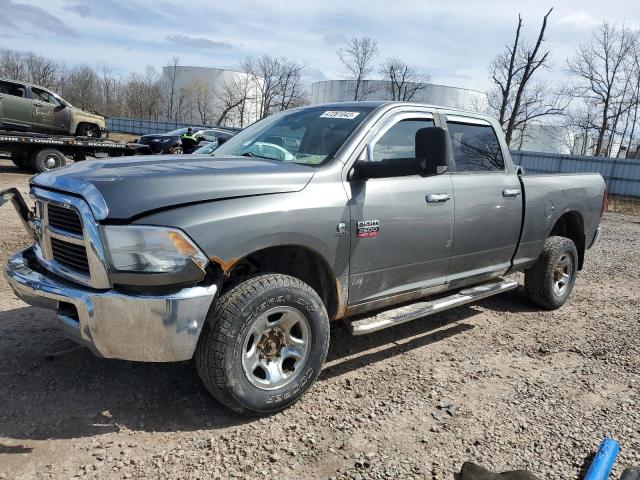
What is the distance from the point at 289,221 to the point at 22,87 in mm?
16400

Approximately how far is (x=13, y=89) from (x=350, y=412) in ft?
54.9

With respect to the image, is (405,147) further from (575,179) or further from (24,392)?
(24,392)

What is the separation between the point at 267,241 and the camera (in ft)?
9.80

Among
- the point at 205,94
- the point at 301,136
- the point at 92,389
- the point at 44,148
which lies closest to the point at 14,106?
the point at 44,148

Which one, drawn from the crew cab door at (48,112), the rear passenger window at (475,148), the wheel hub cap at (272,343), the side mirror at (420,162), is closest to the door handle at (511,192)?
the rear passenger window at (475,148)

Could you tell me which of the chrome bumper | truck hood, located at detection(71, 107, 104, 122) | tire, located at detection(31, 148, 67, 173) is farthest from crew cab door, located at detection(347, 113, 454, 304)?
truck hood, located at detection(71, 107, 104, 122)

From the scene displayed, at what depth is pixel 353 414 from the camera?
3.27m

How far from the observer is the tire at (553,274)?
5465 mm

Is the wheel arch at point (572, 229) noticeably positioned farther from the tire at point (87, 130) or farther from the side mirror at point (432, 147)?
the tire at point (87, 130)

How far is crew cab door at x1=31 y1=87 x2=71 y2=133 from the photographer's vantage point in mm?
16328

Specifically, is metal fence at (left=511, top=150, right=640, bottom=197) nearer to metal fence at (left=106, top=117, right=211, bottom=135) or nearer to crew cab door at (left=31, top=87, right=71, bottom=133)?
crew cab door at (left=31, top=87, right=71, bottom=133)

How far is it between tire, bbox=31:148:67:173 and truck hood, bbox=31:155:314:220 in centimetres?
1241

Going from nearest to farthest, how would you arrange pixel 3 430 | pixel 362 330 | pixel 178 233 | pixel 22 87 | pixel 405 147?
pixel 178 233
pixel 3 430
pixel 362 330
pixel 405 147
pixel 22 87

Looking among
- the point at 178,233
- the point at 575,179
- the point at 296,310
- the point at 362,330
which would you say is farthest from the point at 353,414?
the point at 575,179
